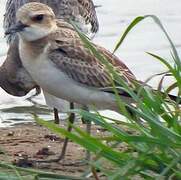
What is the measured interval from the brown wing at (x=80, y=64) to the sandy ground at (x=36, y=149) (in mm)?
531

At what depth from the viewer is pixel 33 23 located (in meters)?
6.71

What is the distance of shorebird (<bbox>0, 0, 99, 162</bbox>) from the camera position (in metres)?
9.39

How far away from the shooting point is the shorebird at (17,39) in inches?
370

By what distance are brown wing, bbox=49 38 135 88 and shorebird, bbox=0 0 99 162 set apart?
1485 mm

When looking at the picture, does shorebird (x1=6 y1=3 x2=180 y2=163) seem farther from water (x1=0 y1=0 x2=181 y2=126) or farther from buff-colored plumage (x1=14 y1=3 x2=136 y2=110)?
water (x1=0 y1=0 x2=181 y2=126)

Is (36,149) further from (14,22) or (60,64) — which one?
(14,22)

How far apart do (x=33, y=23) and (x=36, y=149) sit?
92 centimetres

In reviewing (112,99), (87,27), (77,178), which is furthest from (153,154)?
(87,27)

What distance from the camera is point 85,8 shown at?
10.7 meters

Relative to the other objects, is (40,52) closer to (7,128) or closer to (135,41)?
(7,128)

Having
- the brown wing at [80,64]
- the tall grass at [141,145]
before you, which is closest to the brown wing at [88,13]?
the brown wing at [80,64]

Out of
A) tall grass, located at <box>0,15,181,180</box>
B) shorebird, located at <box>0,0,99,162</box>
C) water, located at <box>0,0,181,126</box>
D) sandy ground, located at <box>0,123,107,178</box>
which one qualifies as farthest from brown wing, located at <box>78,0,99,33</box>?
tall grass, located at <box>0,15,181,180</box>

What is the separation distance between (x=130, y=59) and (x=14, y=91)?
1528 mm

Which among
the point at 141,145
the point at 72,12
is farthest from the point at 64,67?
the point at 72,12
